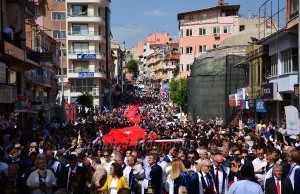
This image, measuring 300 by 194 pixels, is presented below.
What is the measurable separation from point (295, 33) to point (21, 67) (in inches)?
623

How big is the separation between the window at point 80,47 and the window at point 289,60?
2024 inches

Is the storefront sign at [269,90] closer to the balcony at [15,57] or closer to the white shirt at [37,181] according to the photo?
the balcony at [15,57]

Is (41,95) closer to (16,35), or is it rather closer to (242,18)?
(16,35)

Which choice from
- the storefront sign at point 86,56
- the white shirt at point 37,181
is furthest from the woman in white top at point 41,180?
the storefront sign at point 86,56

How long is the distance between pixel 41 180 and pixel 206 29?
80.1m

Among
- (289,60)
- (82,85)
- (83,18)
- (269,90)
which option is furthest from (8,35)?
(82,85)

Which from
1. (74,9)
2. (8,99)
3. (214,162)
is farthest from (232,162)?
(74,9)

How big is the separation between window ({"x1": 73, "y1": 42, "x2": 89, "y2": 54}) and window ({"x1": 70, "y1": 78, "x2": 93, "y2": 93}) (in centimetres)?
360

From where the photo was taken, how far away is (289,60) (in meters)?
31.3

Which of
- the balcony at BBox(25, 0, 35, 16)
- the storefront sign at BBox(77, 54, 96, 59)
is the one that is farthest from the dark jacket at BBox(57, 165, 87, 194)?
the storefront sign at BBox(77, 54, 96, 59)

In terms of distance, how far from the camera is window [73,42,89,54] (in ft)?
268

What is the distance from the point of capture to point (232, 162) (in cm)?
1256

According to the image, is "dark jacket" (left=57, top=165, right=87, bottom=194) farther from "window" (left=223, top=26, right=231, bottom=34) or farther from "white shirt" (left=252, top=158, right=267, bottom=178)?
"window" (left=223, top=26, right=231, bottom=34)

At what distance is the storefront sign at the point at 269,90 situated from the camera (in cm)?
3319
